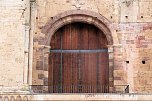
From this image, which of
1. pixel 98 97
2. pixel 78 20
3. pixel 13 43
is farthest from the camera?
pixel 78 20

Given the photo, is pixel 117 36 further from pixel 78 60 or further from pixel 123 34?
pixel 78 60

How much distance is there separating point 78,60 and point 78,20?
62.7 inches

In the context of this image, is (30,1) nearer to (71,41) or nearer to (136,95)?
(71,41)

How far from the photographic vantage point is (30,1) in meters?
15.0

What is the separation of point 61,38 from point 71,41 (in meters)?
0.42

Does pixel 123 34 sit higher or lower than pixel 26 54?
higher

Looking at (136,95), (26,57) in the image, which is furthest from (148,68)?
(26,57)

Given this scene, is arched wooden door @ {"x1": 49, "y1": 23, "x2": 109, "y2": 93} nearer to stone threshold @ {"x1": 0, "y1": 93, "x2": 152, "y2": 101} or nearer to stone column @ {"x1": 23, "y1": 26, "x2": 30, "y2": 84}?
stone column @ {"x1": 23, "y1": 26, "x2": 30, "y2": 84}

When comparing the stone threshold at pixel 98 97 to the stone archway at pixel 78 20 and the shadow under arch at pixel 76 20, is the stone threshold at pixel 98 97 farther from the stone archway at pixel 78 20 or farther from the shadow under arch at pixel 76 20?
the shadow under arch at pixel 76 20

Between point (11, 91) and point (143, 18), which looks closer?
point (11, 91)

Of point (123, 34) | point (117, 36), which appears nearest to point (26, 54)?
point (117, 36)

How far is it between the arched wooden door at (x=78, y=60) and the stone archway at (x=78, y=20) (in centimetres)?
39

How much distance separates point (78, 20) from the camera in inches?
616

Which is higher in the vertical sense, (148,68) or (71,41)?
(71,41)
